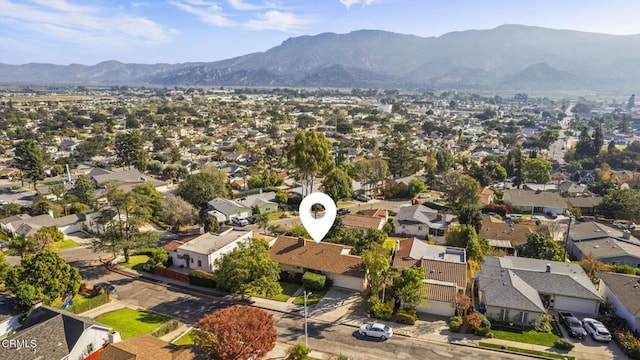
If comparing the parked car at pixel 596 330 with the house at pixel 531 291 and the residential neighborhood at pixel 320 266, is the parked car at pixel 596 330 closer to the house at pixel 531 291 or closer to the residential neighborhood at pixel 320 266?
the residential neighborhood at pixel 320 266

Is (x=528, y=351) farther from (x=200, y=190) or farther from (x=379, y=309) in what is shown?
(x=200, y=190)

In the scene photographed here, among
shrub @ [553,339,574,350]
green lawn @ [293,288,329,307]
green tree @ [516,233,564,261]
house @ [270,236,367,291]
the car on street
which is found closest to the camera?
shrub @ [553,339,574,350]

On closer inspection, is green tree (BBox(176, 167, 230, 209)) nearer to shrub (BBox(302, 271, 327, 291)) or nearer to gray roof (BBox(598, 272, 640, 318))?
shrub (BBox(302, 271, 327, 291))

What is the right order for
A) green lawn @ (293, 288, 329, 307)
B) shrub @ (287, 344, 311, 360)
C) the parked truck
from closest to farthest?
1. shrub @ (287, 344, 311, 360)
2. the parked truck
3. green lawn @ (293, 288, 329, 307)

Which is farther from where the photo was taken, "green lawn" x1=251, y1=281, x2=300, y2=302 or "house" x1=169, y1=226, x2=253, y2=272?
"house" x1=169, y1=226, x2=253, y2=272

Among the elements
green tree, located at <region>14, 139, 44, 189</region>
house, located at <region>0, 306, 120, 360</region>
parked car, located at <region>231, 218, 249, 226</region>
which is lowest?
parked car, located at <region>231, 218, 249, 226</region>

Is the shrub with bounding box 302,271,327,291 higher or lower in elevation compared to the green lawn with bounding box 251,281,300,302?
higher

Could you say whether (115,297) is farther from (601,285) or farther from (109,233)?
(601,285)

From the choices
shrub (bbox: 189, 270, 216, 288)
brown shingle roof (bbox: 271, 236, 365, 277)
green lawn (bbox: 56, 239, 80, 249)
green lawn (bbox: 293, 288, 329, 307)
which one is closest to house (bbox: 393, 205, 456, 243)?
brown shingle roof (bbox: 271, 236, 365, 277)

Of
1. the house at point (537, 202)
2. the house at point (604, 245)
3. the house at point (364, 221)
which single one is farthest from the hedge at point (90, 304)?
the house at point (537, 202)
